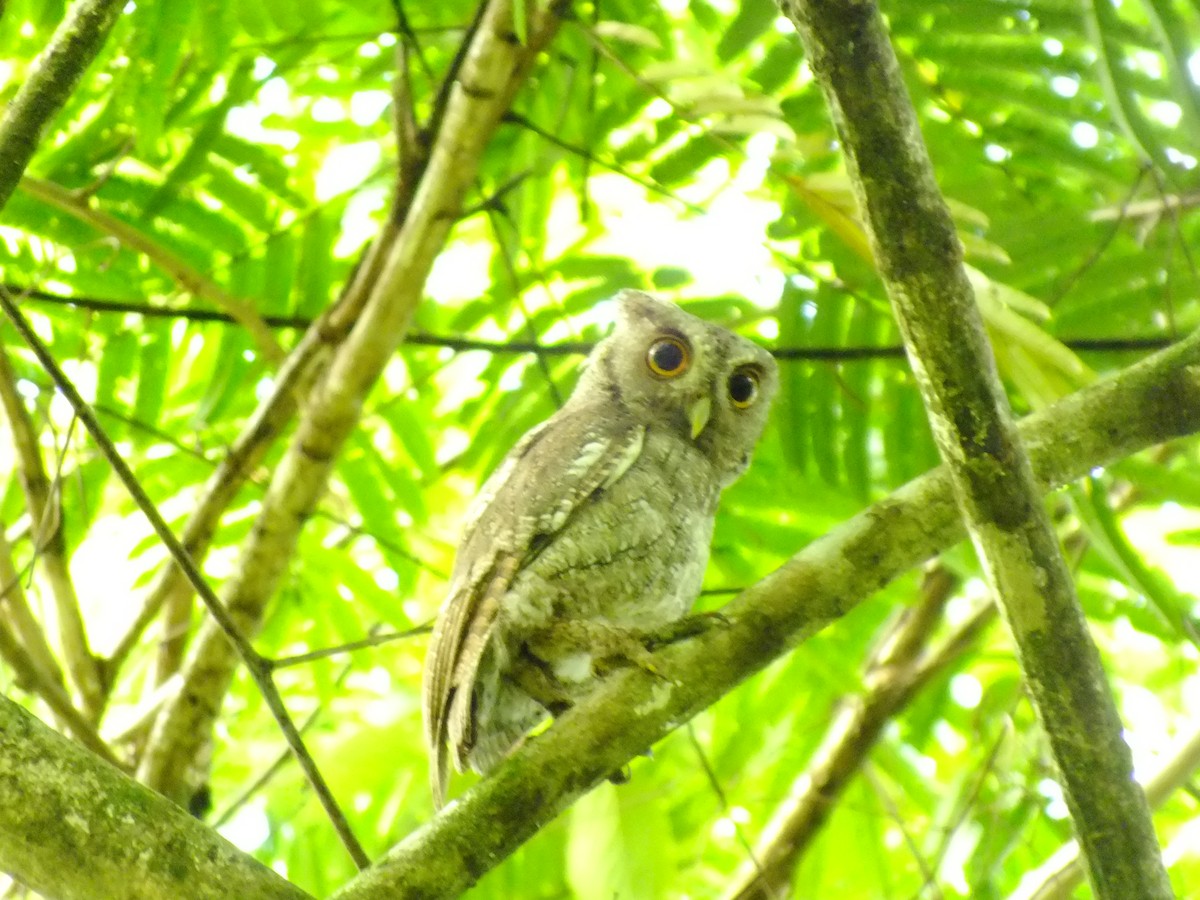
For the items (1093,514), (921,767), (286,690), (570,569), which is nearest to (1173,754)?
(1093,514)

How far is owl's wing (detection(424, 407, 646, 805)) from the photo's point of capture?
6.76 feet

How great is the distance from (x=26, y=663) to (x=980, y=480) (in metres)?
1.76

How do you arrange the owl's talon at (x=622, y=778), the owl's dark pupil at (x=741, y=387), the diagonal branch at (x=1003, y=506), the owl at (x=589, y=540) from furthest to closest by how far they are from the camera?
the owl's dark pupil at (x=741, y=387)
the owl's talon at (x=622, y=778)
the owl at (x=589, y=540)
the diagonal branch at (x=1003, y=506)

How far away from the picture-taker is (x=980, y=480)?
1.67m

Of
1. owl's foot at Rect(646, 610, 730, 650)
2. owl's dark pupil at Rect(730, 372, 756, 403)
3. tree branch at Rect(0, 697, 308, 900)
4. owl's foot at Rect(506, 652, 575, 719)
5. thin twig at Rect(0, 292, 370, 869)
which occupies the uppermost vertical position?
owl's dark pupil at Rect(730, 372, 756, 403)

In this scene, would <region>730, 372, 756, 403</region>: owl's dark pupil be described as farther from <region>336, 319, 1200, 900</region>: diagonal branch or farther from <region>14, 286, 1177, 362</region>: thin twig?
<region>336, 319, 1200, 900</region>: diagonal branch

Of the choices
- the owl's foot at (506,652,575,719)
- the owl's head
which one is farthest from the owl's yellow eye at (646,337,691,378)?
the owl's foot at (506,652,575,719)

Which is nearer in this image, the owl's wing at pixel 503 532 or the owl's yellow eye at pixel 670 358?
the owl's wing at pixel 503 532

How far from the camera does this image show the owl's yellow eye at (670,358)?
255 centimetres

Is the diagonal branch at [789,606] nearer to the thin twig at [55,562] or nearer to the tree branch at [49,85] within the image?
the tree branch at [49,85]

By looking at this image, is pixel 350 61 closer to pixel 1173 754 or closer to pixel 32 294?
pixel 32 294

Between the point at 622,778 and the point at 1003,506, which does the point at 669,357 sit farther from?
the point at 1003,506

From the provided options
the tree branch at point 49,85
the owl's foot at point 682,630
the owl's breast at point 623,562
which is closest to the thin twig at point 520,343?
the owl's breast at point 623,562

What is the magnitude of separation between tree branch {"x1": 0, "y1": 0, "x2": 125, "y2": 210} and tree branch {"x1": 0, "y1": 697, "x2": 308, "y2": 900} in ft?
2.43
